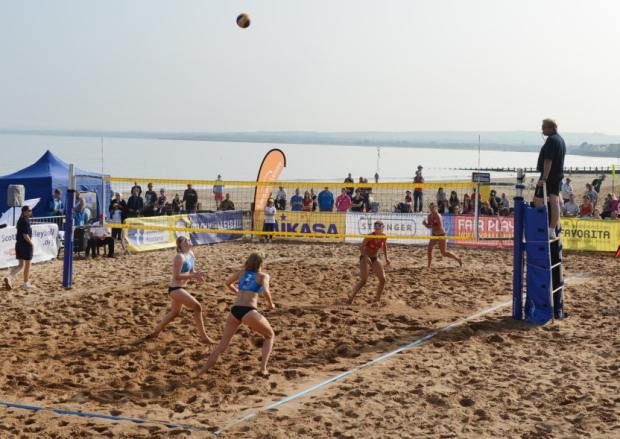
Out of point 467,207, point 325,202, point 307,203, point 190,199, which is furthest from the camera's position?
point 325,202

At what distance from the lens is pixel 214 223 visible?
70.6 ft

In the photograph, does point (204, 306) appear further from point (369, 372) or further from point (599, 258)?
point (599, 258)

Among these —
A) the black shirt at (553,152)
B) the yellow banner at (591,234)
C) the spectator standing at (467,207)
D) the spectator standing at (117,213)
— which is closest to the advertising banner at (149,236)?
the spectator standing at (117,213)

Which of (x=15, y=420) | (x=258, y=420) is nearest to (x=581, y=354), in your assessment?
(x=258, y=420)

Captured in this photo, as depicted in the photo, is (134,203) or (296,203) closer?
(134,203)

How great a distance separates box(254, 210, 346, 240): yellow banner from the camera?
2088 cm

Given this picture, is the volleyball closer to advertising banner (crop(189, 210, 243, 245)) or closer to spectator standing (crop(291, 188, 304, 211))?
advertising banner (crop(189, 210, 243, 245))

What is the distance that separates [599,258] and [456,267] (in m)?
4.09

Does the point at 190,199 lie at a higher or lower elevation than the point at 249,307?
higher

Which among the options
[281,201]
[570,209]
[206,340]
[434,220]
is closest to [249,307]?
[206,340]

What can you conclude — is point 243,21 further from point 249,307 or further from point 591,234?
point 591,234

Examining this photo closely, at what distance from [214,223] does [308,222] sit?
259 centimetres

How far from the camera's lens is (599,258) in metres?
17.8

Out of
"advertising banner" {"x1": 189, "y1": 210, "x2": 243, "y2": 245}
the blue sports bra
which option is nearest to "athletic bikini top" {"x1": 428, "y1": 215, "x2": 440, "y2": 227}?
"advertising banner" {"x1": 189, "y1": 210, "x2": 243, "y2": 245}
